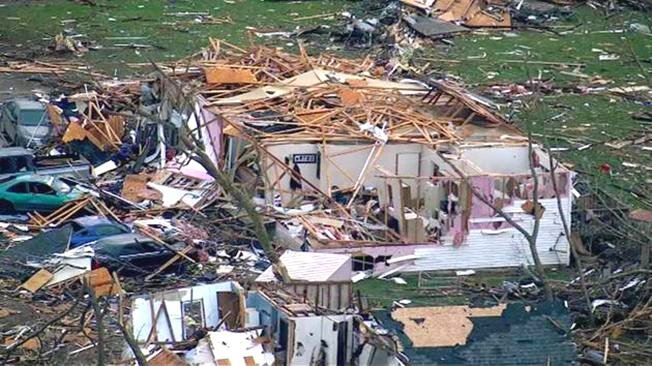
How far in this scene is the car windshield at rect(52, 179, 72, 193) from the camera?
63.5 feet

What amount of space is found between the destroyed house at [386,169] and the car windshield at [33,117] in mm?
2288

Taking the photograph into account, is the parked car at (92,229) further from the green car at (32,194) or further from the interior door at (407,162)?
the interior door at (407,162)

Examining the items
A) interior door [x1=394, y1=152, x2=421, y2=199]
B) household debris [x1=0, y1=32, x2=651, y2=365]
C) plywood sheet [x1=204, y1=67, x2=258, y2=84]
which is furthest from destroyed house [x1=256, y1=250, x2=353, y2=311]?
plywood sheet [x1=204, y1=67, x2=258, y2=84]

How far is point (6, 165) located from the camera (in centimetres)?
2016

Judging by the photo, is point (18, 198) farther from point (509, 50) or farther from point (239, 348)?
point (509, 50)

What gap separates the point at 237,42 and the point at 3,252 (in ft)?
43.3

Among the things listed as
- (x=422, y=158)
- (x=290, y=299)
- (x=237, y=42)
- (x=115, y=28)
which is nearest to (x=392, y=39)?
(x=237, y=42)

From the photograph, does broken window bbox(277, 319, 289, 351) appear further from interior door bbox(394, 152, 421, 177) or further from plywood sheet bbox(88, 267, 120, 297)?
interior door bbox(394, 152, 421, 177)

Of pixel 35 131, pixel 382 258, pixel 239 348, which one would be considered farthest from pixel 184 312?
pixel 35 131

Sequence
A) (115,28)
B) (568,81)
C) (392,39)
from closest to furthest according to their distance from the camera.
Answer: (568,81) → (392,39) → (115,28)

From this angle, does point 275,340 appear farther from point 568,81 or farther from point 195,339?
point 568,81

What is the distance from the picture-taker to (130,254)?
55.6ft

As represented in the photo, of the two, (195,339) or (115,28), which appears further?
(115,28)

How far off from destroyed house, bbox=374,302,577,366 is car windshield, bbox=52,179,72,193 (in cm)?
754
